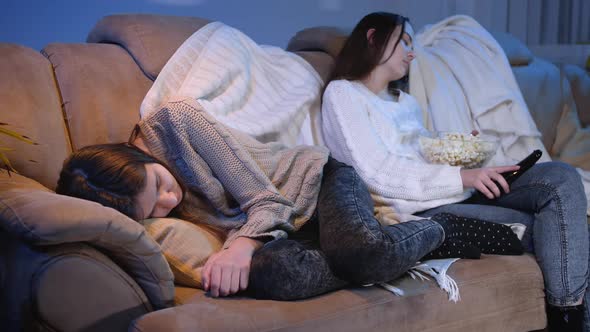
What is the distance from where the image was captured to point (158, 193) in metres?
1.45

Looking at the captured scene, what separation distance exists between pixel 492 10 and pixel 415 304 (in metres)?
2.41

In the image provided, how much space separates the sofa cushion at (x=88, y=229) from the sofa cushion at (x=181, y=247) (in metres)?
0.12

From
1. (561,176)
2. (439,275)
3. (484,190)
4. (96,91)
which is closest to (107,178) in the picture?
(96,91)

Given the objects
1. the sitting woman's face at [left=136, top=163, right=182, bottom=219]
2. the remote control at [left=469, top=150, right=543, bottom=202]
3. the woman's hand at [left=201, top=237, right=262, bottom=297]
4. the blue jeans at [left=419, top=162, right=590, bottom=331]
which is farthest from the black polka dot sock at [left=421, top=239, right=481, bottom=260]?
the sitting woman's face at [left=136, top=163, right=182, bottom=219]

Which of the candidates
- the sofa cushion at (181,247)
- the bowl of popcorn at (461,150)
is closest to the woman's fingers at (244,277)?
the sofa cushion at (181,247)

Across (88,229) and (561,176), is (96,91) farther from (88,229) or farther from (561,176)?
(561,176)

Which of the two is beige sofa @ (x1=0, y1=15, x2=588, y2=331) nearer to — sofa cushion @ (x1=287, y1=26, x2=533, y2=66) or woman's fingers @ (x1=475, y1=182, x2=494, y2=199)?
woman's fingers @ (x1=475, y1=182, x2=494, y2=199)

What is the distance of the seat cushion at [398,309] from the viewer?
1.19 m

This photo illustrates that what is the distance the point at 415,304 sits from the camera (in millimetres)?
1410

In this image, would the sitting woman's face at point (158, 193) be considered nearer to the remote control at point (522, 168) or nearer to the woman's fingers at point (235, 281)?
the woman's fingers at point (235, 281)

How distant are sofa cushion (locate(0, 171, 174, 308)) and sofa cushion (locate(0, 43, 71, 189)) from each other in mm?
196

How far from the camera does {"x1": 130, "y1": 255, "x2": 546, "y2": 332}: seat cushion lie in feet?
3.90

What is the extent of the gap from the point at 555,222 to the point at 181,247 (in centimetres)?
90

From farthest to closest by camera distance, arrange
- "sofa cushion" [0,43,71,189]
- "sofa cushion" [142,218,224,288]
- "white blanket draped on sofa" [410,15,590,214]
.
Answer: "white blanket draped on sofa" [410,15,590,214]
"sofa cushion" [0,43,71,189]
"sofa cushion" [142,218,224,288]
